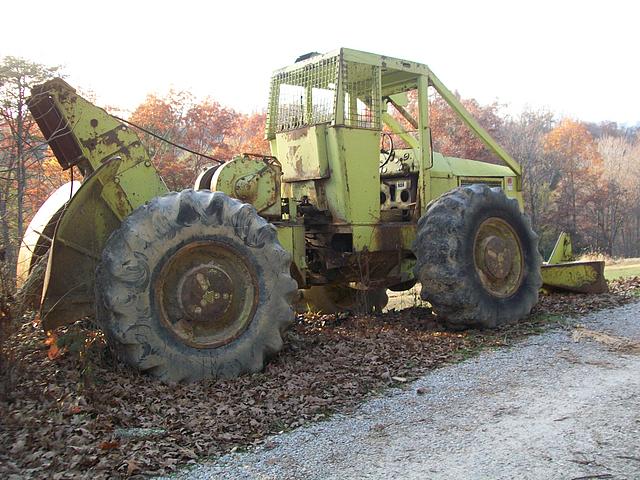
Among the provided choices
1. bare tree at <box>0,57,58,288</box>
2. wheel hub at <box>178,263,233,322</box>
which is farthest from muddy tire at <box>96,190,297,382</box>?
bare tree at <box>0,57,58,288</box>

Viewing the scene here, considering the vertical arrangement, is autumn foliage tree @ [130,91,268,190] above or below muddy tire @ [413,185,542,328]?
A: above

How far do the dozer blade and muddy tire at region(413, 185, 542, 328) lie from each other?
1.21 meters

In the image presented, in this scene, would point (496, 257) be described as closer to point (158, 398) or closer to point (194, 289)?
point (194, 289)

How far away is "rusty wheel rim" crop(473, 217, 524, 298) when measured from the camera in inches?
311

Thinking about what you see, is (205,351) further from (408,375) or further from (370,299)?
(370,299)

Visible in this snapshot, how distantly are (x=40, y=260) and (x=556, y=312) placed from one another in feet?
20.6

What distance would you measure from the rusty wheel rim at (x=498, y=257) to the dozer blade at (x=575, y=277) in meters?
1.46

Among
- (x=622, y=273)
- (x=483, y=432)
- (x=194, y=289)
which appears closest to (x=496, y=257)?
(x=483, y=432)

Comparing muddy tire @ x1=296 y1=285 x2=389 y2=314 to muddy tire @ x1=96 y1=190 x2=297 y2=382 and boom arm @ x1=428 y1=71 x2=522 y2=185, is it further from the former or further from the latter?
muddy tire @ x1=96 y1=190 x2=297 y2=382

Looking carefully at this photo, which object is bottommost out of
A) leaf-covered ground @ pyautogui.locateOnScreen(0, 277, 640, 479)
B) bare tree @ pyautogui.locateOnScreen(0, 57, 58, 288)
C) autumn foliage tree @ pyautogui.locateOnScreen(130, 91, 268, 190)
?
A: leaf-covered ground @ pyautogui.locateOnScreen(0, 277, 640, 479)

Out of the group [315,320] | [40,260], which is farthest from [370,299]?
[40,260]

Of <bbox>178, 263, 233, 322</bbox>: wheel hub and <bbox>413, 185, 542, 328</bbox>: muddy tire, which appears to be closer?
<bbox>178, 263, 233, 322</bbox>: wheel hub

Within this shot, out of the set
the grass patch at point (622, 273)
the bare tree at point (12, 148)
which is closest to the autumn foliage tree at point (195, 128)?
the grass patch at point (622, 273)

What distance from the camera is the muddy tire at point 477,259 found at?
743 centimetres
